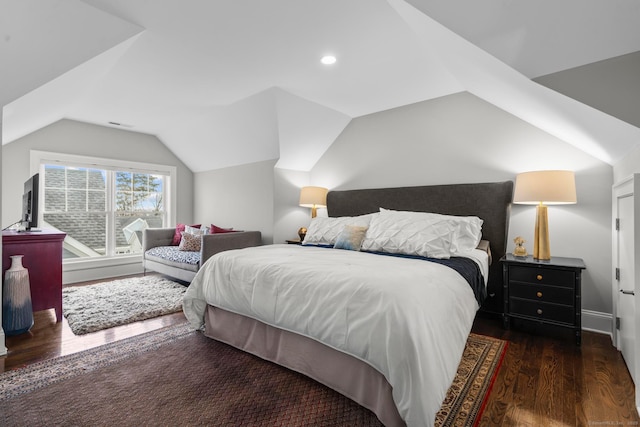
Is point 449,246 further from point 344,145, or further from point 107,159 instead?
point 107,159

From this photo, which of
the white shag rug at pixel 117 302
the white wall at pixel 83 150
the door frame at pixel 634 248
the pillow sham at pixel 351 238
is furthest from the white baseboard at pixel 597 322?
the white wall at pixel 83 150

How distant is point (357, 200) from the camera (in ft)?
13.0

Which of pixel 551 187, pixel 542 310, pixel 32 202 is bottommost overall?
pixel 542 310

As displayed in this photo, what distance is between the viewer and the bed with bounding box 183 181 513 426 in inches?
52.4

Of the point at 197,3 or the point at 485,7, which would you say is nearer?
the point at 485,7

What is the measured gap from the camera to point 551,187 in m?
2.52

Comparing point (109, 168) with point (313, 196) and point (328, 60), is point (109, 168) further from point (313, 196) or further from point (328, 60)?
point (328, 60)

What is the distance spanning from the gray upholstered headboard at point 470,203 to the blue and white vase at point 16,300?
3.32 meters

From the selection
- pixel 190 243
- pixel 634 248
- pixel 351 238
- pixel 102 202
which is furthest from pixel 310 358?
pixel 102 202

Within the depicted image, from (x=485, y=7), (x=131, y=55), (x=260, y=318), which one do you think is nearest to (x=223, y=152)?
(x=131, y=55)

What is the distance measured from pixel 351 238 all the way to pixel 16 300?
111 inches

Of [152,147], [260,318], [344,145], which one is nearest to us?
[260,318]

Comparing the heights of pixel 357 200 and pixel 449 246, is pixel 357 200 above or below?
above

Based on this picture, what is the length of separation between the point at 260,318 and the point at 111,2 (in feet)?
7.14
